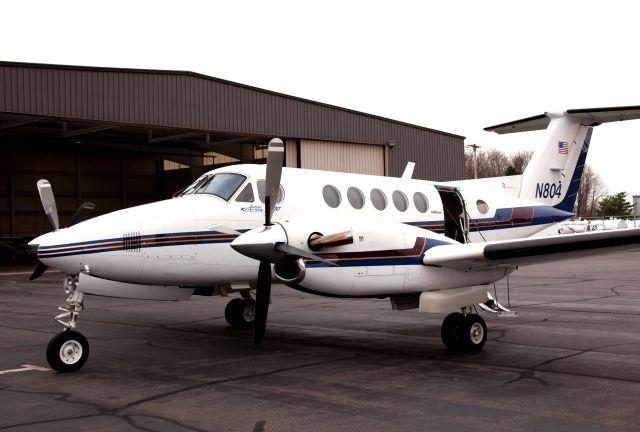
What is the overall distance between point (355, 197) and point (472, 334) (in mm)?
3033

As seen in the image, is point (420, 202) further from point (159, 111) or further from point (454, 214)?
point (159, 111)

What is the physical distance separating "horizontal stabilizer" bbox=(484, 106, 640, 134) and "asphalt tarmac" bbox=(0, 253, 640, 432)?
13.7ft

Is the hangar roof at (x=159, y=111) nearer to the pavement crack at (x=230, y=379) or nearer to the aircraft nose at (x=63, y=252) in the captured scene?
the aircraft nose at (x=63, y=252)

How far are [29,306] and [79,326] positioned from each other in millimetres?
5029

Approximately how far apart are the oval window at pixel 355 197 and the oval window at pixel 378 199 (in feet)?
0.86

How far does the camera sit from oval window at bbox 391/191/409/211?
12297 millimetres

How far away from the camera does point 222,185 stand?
11031 mm

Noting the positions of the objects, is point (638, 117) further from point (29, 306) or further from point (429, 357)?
point (29, 306)

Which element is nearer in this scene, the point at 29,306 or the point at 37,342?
the point at 37,342

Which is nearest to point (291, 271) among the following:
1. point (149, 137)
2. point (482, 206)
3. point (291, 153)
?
point (482, 206)

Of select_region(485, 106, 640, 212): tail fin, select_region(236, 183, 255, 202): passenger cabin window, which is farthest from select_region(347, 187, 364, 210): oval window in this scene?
select_region(485, 106, 640, 212): tail fin

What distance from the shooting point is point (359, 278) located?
9.60 metres

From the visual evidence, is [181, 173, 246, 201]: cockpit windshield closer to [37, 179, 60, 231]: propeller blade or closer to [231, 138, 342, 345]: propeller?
[231, 138, 342, 345]: propeller

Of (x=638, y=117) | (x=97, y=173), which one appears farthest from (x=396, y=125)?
(x=638, y=117)
